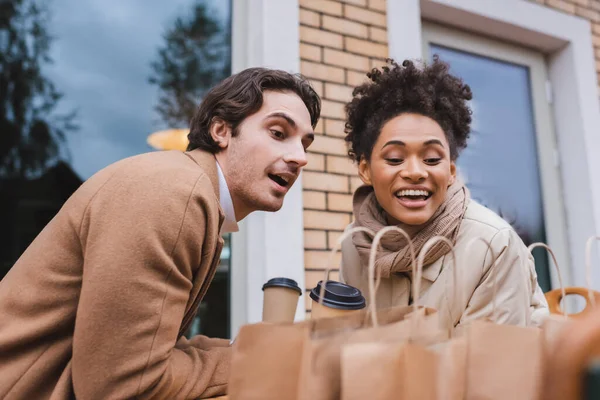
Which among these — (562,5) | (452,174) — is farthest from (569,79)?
(452,174)

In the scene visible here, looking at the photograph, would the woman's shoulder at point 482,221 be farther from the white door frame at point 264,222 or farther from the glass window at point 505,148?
the glass window at point 505,148

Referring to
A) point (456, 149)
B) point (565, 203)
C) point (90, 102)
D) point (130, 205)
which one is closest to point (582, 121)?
point (565, 203)

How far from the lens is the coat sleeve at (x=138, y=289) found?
3.80 feet

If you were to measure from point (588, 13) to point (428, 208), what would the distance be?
3.36 meters

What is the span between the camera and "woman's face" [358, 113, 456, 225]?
5.56ft

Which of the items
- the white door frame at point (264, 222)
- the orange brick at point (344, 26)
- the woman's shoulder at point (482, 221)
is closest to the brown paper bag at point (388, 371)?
the woman's shoulder at point (482, 221)

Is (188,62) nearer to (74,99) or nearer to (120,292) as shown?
(74,99)

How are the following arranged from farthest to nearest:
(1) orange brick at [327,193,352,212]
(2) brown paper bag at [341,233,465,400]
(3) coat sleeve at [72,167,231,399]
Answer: (1) orange brick at [327,193,352,212] < (3) coat sleeve at [72,167,231,399] < (2) brown paper bag at [341,233,465,400]

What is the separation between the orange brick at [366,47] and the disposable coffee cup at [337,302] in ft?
7.04

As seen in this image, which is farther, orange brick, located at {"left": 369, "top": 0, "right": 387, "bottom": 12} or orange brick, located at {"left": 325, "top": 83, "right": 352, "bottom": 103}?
orange brick, located at {"left": 369, "top": 0, "right": 387, "bottom": 12}

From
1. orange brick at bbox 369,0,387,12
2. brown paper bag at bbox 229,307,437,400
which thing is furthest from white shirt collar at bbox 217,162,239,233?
orange brick at bbox 369,0,387,12

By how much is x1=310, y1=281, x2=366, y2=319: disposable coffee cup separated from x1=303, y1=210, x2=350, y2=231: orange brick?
1488mm

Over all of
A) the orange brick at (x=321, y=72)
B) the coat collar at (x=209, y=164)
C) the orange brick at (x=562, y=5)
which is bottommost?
the coat collar at (x=209, y=164)

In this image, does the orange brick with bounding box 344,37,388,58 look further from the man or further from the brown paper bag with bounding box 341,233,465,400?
the brown paper bag with bounding box 341,233,465,400
